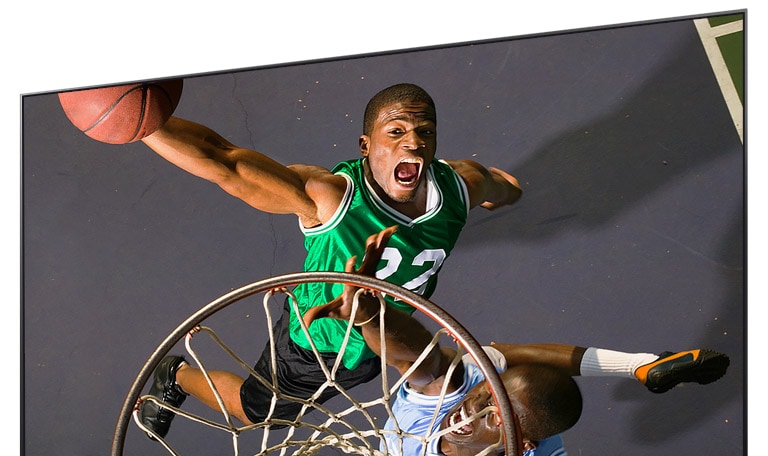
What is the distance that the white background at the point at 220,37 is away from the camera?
2.09 m

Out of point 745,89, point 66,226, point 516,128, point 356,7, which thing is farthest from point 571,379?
point 66,226

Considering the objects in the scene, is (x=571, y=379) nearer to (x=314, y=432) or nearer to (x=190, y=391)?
(x=314, y=432)

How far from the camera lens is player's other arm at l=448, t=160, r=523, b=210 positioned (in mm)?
2209

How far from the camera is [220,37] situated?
8.21 ft

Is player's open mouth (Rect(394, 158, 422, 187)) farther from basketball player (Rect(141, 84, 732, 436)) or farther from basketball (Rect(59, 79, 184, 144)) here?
basketball (Rect(59, 79, 184, 144))

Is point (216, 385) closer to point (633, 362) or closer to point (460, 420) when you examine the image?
point (460, 420)

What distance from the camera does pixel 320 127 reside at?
2422mm

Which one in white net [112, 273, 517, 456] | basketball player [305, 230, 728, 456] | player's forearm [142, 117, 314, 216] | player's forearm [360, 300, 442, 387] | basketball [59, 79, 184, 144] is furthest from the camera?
basketball [59, 79, 184, 144]

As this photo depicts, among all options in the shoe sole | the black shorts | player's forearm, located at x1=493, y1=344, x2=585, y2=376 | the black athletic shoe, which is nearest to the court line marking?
the shoe sole

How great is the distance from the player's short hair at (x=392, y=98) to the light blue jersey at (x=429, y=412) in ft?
2.15

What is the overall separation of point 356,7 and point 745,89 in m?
1.01

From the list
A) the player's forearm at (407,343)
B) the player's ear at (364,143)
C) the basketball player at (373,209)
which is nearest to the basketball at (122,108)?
the basketball player at (373,209)

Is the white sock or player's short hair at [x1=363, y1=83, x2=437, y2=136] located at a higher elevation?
player's short hair at [x1=363, y1=83, x2=437, y2=136]

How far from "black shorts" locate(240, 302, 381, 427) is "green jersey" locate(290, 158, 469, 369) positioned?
3 cm
